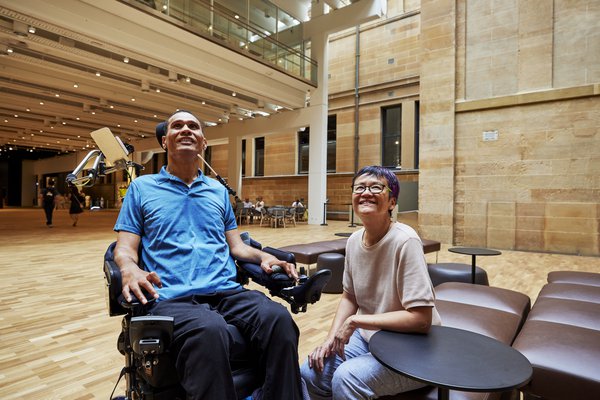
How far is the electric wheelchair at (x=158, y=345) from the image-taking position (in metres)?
1.11

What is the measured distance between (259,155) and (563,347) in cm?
1930

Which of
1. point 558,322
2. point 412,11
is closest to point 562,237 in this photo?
point 558,322

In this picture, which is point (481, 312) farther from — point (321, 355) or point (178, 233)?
point (178, 233)

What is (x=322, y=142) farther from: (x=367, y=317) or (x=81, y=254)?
(x=367, y=317)

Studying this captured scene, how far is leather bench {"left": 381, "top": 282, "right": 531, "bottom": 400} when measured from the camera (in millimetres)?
1664

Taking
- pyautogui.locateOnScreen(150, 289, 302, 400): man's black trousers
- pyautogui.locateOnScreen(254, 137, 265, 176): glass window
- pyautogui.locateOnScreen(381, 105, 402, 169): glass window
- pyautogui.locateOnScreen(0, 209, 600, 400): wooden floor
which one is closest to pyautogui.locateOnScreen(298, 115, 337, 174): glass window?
pyautogui.locateOnScreen(381, 105, 402, 169): glass window

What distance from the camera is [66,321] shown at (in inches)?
116

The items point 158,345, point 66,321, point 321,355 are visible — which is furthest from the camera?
point 66,321

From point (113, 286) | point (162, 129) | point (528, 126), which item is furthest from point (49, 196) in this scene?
point (528, 126)

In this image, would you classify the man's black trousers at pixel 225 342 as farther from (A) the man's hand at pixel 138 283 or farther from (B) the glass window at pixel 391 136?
→ (B) the glass window at pixel 391 136

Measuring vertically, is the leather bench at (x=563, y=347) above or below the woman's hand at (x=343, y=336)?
below

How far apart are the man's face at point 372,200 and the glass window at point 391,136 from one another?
14.0 metres

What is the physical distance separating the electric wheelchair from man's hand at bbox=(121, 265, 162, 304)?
26 mm

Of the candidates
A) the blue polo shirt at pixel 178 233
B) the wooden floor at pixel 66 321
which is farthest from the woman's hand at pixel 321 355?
the wooden floor at pixel 66 321
